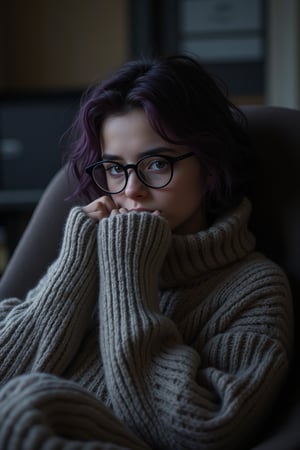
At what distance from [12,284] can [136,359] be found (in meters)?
0.43

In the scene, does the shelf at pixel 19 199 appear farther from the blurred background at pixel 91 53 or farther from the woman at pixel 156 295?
the woman at pixel 156 295

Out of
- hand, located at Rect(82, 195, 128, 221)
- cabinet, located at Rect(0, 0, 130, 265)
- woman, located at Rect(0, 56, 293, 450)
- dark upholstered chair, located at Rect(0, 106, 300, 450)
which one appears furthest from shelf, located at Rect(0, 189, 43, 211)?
hand, located at Rect(82, 195, 128, 221)

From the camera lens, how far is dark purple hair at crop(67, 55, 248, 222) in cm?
105

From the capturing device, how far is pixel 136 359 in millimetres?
901

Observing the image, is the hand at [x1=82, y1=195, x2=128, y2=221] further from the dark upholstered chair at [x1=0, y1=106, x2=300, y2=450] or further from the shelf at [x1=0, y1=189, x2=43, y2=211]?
the shelf at [x1=0, y1=189, x2=43, y2=211]

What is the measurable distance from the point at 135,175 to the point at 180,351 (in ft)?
0.96

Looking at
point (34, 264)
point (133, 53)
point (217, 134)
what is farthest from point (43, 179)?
point (217, 134)

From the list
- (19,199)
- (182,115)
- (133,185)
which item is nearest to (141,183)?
(133,185)

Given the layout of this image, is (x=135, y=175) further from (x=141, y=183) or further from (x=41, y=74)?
(x=41, y=74)

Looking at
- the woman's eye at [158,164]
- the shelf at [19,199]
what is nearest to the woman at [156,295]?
the woman's eye at [158,164]

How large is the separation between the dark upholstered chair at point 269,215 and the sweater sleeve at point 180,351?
9cm

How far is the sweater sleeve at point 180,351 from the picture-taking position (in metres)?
0.86

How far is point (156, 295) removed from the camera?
99 cm

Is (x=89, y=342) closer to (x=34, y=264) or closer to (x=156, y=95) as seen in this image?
(x=34, y=264)
